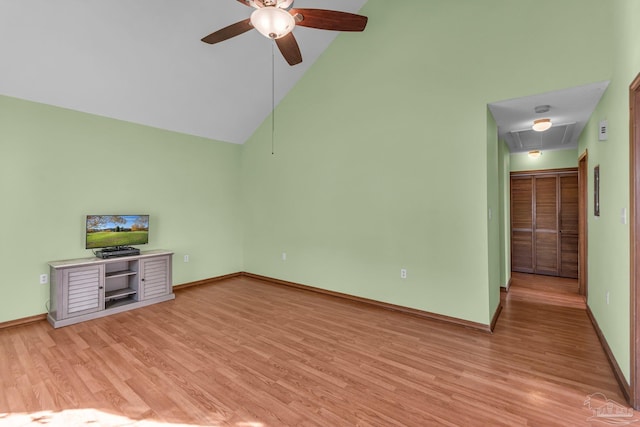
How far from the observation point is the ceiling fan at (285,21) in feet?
6.27

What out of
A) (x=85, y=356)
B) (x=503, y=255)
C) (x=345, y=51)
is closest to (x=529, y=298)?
(x=503, y=255)

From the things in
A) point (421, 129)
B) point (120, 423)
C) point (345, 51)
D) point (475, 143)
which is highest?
point (345, 51)

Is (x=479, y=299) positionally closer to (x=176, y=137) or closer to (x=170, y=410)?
(x=170, y=410)

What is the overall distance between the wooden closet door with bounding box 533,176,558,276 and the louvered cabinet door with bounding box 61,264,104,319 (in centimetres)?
700

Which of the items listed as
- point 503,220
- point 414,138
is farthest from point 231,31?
point 503,220

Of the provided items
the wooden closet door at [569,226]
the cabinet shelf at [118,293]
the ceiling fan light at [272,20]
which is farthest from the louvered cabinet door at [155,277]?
the wooden closet door at [569,226]

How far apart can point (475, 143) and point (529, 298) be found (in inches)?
101

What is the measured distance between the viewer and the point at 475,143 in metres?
3.01

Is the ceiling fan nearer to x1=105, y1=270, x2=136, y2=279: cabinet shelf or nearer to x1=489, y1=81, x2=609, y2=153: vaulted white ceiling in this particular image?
x1=489, y1=81, x2=609, y2=153: vaulted white ceiling

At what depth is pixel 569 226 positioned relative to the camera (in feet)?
16.9

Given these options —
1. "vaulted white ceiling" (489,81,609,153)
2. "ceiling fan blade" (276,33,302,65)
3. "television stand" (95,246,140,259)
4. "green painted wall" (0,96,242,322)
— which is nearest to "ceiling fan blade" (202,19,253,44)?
"ceiling fan blade" (276,33,302,65)

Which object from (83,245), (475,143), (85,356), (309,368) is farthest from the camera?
(83,245)

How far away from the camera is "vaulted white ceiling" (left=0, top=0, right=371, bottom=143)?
107 inches

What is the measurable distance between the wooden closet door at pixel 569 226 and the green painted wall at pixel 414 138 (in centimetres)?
318
